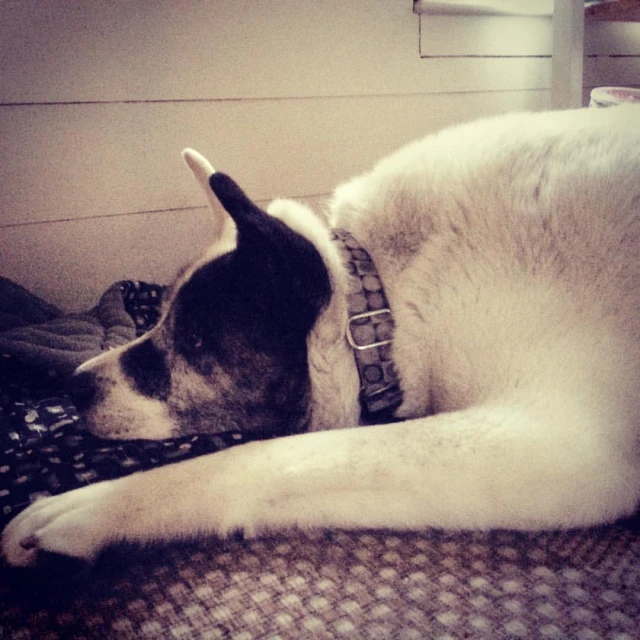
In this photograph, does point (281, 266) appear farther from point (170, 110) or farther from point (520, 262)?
point (170, 110)

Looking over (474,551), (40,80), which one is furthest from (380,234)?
(40,80)

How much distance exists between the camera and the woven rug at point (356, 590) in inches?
26.5

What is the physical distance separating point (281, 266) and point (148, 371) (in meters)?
0.34

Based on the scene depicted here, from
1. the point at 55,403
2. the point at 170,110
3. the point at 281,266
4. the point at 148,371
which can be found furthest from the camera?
the point at 170,110

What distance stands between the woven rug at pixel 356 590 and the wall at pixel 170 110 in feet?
3.94

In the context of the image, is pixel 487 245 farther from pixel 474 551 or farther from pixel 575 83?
pixel 575 83

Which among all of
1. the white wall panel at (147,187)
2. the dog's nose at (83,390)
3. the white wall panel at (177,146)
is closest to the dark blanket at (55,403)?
the dog's nose at (83,390)

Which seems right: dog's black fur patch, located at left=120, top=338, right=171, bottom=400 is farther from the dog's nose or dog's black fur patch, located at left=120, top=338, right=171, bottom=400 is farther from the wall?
the wall

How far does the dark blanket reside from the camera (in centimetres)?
92

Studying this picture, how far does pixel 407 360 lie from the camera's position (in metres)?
1.00

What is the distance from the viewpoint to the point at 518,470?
823mm

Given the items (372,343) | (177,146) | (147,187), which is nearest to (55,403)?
(372,343)

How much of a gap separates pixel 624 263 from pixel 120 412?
2.94 ft

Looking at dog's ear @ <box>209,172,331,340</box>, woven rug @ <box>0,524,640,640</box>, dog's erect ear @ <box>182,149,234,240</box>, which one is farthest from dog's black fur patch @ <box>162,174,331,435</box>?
woven rug @ <box>0,524,640,640</box>
